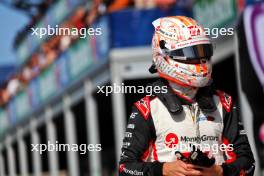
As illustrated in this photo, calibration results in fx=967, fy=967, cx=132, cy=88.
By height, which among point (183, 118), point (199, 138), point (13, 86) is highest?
point (13, 86)

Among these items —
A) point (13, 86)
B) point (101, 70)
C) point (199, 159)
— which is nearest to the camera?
point (199, 159)

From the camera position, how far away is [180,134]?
4699 mm

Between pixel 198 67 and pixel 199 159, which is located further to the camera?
pixel 198 67

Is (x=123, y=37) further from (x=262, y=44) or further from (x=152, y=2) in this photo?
(x=262, y=44)

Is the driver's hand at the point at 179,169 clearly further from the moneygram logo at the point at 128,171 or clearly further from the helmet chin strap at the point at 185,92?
the helmet chin strap at the point at 185,92

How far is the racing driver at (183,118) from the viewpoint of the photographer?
4.65m

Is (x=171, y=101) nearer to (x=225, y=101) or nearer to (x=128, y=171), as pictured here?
(x=225, y=101)

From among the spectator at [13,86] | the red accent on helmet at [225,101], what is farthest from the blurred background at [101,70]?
the red accent on helmet at [225,101]

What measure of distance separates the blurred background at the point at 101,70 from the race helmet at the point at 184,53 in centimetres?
582

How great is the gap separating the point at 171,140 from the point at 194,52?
17.5 inches

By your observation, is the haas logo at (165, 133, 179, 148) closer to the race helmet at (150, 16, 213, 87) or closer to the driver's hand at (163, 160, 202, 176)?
the driver's hand at (163, 160, 202, 176)

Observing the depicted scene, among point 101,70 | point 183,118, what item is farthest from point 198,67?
point 101,70

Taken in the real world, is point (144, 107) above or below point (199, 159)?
above

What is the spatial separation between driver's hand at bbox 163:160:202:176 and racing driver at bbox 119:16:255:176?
61mm
